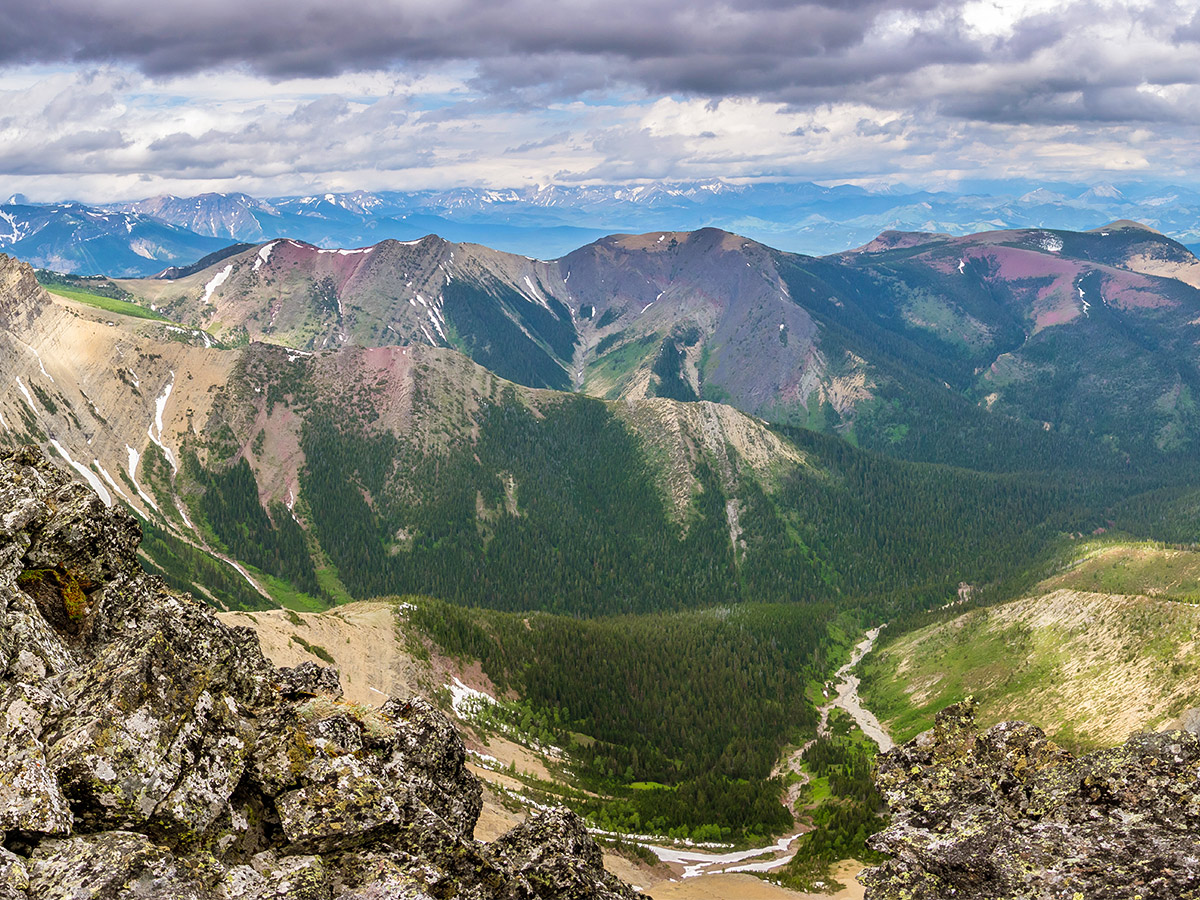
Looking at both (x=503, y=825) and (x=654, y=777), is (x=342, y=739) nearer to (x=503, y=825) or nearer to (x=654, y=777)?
(x=503, y=825)

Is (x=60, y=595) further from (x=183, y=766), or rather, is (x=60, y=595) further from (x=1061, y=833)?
(x=1061, y=833)

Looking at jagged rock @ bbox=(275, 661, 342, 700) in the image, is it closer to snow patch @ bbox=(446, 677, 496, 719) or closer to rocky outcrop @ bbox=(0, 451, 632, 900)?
rocky outcrop @ bbox=(0, 451, 632, 900)


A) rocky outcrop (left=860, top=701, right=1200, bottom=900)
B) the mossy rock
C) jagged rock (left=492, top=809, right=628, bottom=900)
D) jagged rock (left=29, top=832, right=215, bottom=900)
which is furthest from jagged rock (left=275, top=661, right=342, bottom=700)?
rocky outcrop (left=860, top=701, right=1200, bottom=900)

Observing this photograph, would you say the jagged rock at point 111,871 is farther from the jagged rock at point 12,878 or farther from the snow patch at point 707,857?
the snow patch at point 707,857

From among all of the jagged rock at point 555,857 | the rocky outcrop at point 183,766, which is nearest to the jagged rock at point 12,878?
the rocky outcrop at point 183,766

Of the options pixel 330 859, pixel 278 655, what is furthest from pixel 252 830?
pixel 278 655

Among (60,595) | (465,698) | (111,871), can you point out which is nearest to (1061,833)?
(111,871)
